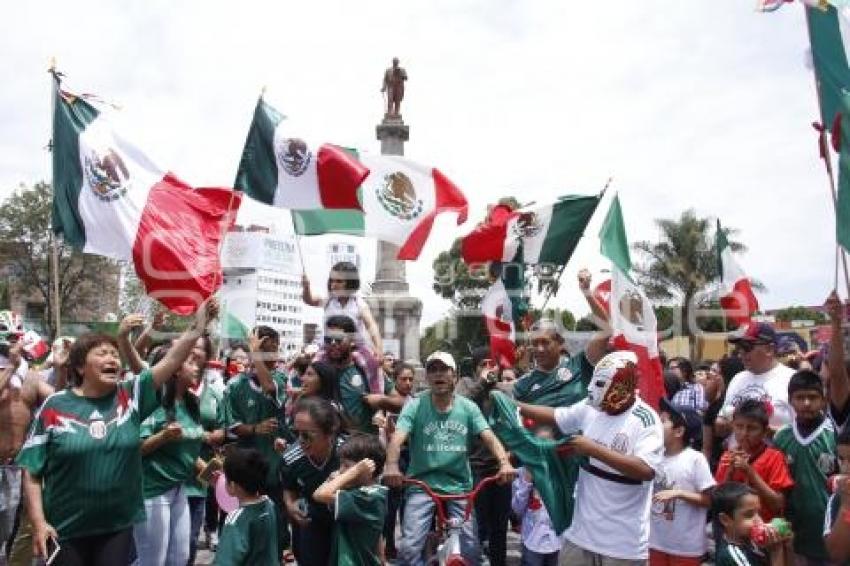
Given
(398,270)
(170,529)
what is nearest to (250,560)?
(170,529)

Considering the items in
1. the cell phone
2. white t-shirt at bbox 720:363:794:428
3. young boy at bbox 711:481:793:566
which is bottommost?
the cell phone

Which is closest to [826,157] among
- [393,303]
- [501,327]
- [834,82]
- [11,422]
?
[834,82]

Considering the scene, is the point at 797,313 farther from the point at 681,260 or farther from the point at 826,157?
the point at 826,157

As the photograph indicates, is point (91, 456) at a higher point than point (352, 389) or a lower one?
lower

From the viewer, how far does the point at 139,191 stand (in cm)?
742

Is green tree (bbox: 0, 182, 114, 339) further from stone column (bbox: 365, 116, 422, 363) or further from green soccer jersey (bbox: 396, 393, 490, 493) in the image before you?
green soccer jersey (bbox: 396, 393, 490, 493)

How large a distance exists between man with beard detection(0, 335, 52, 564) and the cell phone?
7.70 ft

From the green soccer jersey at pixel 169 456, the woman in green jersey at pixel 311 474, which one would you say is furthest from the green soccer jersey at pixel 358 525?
the green soccer jersey at pixel 169 456

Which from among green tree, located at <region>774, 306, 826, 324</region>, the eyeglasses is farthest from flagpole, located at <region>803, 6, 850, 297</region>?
green tree, located at <region>774, 306, 826, 324</region>

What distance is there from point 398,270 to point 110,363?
2554 cm

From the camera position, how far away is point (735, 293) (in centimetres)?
1052

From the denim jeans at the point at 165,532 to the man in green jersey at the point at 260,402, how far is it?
0.99 m

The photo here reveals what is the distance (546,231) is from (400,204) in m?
1.52

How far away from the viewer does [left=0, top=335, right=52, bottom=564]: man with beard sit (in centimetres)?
666
